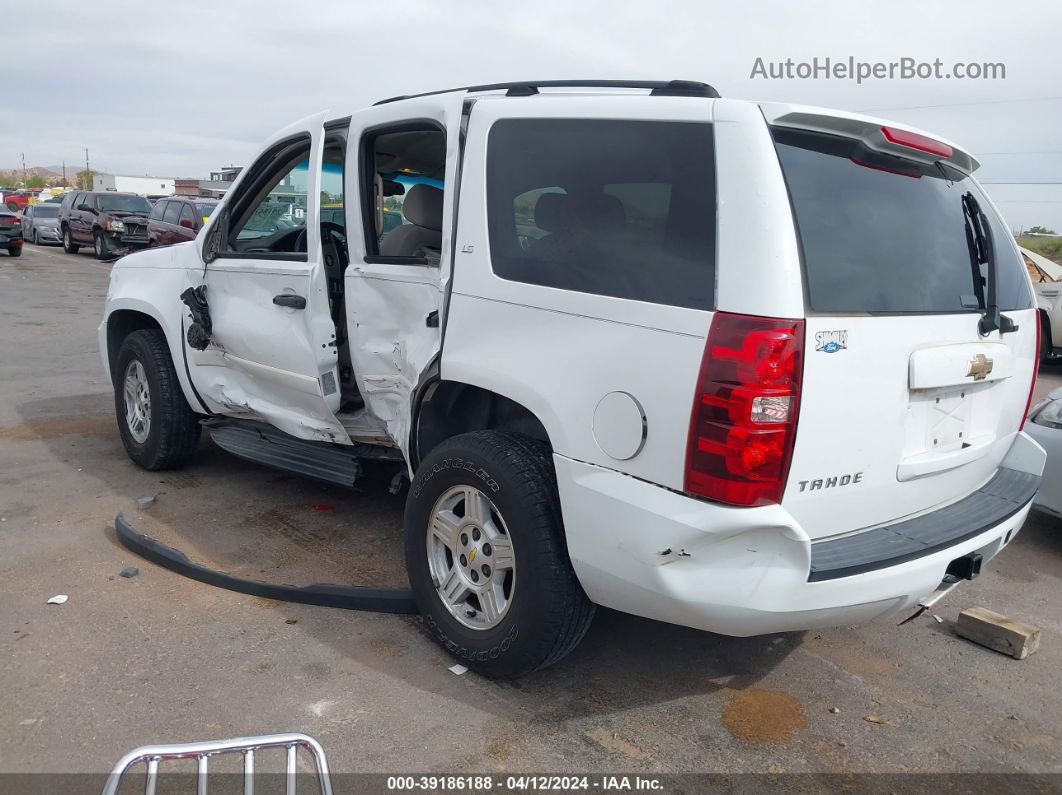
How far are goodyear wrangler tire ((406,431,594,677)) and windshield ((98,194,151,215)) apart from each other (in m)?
23.7

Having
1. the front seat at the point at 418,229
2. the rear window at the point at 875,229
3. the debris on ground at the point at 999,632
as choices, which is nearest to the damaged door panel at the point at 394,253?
the front seat at the point at 418,229

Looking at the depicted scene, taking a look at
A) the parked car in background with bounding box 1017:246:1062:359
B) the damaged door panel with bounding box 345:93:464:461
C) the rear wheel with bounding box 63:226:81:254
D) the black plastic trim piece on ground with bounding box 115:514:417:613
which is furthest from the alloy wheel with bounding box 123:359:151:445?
the rear wheel with bounding box 63:226:81:254

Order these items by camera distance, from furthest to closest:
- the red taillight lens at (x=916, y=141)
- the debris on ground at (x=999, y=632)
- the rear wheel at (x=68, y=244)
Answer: the rear wheel at (x=68, y=244)
the debris on ground at (x=999, y=632)
the red taillight lens at (x=916, y=141)

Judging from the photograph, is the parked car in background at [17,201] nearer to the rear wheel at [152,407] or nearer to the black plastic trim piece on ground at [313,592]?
the rear wheel at [152,407]

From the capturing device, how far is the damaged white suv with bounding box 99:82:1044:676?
252cm

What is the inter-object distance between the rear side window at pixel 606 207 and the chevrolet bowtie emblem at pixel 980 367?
1120mm

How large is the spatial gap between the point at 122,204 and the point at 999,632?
2514cm

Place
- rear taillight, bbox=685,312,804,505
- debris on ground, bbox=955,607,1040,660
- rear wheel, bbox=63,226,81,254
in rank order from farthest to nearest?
rear wheel, bbox=63,226,81,254
debris on ground, bbox=955,607,1040,660
rear taillight, bbox=685,312,804,505

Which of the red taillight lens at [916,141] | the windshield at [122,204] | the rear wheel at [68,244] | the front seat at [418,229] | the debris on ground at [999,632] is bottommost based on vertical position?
the rear wheel at [68,244]

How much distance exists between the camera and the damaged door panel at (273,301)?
423 cm

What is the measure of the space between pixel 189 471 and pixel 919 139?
4618 mm

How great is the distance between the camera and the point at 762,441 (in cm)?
247

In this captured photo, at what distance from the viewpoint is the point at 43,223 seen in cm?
2931

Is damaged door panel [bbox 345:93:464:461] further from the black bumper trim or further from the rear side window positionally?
the black bumper trim
